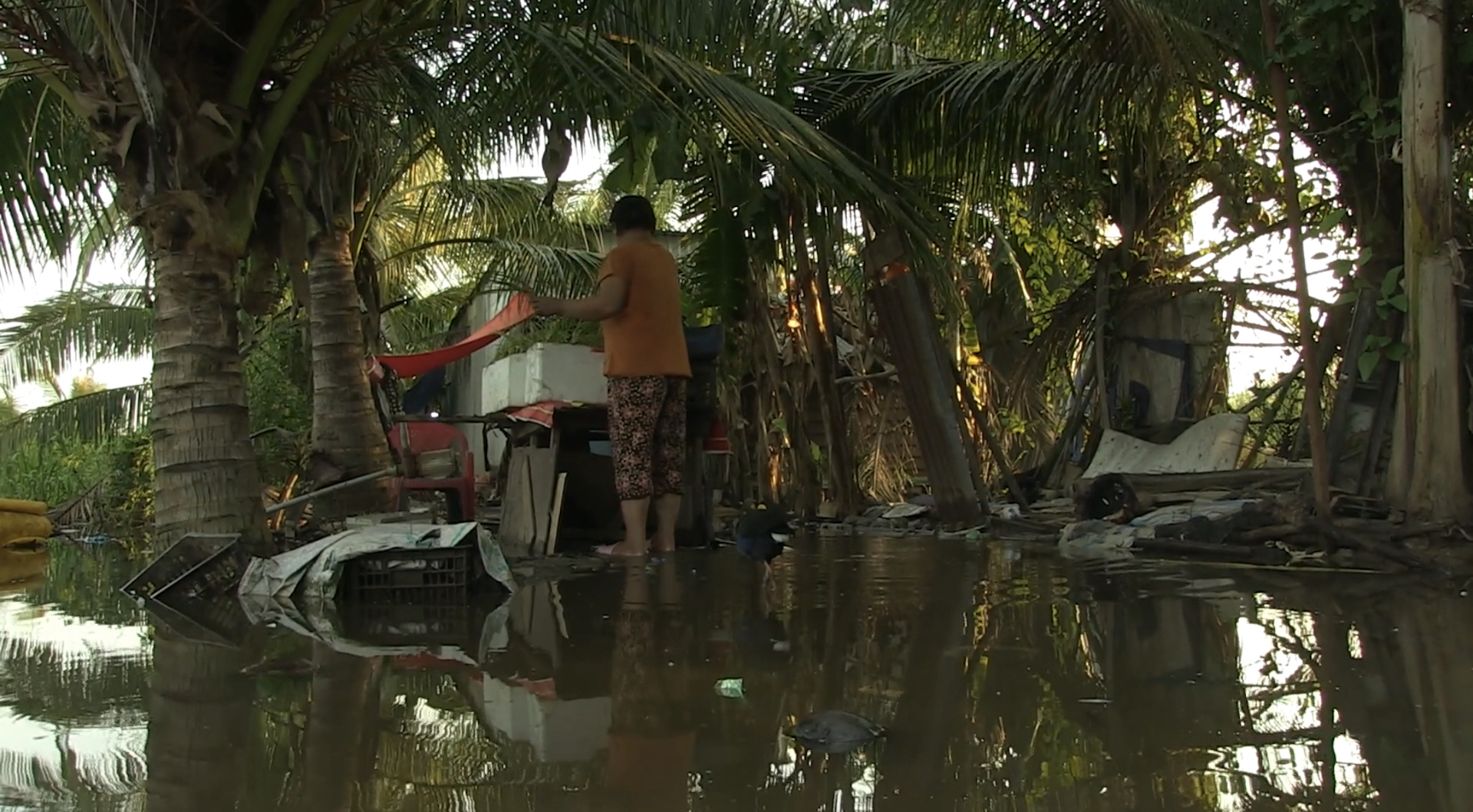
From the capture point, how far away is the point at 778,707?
233cm

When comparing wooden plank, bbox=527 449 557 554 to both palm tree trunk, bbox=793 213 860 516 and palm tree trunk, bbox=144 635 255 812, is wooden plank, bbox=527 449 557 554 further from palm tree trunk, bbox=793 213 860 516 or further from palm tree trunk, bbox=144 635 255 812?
palm tree trunk, bbox=793 213 860 516

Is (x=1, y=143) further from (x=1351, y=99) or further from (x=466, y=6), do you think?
(x=1351, y=99)

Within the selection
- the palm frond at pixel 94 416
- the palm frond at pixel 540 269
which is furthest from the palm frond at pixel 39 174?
the palm frond at pixel 94 416

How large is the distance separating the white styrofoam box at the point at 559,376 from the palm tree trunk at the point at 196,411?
1.70 metres

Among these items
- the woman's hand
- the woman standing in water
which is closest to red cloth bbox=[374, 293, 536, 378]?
the woman's hand

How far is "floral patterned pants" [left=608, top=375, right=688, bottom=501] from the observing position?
521cm

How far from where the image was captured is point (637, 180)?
5891mm

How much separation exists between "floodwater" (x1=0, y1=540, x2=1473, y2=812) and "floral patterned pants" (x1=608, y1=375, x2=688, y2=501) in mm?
1315

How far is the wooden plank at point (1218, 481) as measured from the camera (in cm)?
622

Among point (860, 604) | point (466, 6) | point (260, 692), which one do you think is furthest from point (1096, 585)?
point (466, 6)

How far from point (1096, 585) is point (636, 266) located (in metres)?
2.37

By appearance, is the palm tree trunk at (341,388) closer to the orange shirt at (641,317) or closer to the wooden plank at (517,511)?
the wooden plank at (517,511)

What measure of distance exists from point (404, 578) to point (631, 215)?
1965 mm

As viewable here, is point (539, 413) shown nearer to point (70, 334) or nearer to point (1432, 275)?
point (1432, 275)
